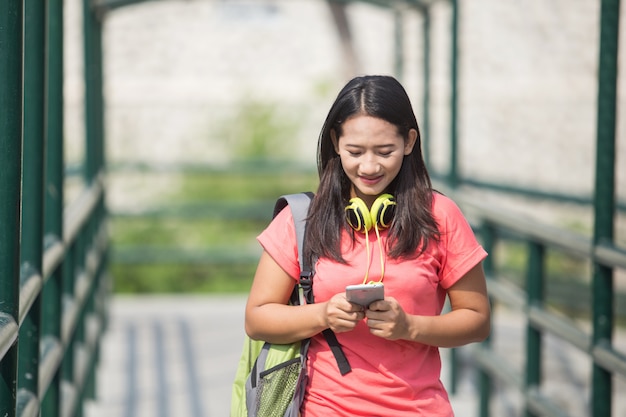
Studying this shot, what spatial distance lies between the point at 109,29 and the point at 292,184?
4256 millimetres

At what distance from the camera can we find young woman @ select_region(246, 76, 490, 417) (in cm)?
255

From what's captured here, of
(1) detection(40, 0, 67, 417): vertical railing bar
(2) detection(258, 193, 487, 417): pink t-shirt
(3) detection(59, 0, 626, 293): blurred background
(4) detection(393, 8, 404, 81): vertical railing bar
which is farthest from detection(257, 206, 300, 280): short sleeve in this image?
(3) detection(59, 0, 626, 293): blurred background

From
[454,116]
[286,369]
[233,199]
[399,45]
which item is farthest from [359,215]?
[233,199]

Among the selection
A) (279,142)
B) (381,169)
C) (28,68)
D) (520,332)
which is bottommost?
(520,332)

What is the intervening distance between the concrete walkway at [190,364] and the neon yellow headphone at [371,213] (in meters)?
3.47

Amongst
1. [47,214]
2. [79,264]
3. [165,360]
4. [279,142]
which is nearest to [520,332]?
[165,360]

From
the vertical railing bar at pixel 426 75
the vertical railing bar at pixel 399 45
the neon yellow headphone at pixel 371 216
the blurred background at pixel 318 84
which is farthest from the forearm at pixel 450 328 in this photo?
the blurred background at pixel 318 84

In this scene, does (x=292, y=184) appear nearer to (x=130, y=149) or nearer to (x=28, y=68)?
(x=130, y=149)

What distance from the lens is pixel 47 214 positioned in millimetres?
4266

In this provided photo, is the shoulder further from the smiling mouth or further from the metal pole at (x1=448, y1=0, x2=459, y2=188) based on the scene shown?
the metal pole at (x1=448, y1=0, x2=459, y2=188)

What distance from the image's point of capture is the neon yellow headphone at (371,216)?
8.34 ft

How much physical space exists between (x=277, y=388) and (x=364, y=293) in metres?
0.39

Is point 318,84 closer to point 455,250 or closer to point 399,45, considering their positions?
point 399,45

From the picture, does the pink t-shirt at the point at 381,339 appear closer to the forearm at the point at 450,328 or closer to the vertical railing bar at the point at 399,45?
the forearm at the point at 450,328
